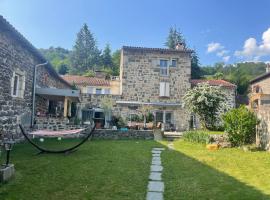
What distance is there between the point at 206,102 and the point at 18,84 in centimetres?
1102

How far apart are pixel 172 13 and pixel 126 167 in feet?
32.9

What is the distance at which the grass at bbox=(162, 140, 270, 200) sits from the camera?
507 centimetres

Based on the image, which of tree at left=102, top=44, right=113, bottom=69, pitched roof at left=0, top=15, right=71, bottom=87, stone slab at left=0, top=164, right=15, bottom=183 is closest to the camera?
stone slab at left=0, top=164, right=15, bottom=183

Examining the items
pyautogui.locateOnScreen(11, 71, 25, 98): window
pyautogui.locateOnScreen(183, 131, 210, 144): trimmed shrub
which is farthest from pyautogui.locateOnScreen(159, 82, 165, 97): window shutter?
pyautogui.locateOnScreen(11, 71, 25, 98): window

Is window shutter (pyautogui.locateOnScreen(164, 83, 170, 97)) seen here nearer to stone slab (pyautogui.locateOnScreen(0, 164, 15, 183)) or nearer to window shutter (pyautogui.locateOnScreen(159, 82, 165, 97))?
window shutter (pyautogui.locateOnScreen(159, 82, 165, 97))

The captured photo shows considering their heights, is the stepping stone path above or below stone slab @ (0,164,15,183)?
below

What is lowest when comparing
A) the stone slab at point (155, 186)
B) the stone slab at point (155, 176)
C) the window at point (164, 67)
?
the stone slab at point (155, 186)

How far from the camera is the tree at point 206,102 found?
1831cm

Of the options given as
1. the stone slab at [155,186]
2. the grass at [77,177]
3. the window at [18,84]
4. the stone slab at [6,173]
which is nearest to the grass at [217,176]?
the stone slab at [155,186]

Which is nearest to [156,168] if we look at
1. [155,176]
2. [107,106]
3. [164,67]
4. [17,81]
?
[155,176]

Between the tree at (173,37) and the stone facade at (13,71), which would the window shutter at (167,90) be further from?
the tree at (173,37)

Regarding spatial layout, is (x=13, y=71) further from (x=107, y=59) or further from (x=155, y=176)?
(x=107, y=59)

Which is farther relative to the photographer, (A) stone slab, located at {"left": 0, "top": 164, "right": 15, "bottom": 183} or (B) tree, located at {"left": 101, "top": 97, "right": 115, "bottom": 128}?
(B) tree, located at {"left": 101, "top": 97, "right": 115, "bottom": 128}

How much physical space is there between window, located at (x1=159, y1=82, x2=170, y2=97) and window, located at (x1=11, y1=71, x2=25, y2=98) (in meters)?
13.9
